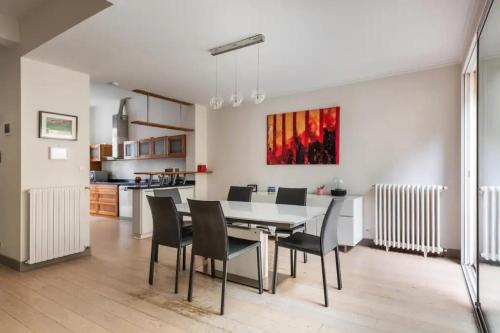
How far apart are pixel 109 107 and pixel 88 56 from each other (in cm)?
497

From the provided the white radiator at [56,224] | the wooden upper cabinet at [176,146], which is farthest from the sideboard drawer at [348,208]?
the white radiator at [56,224]

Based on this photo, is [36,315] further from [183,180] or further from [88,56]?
[183,180]

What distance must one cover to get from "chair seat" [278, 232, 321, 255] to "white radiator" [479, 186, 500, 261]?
1179 mm

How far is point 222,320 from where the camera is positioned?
7.09ft

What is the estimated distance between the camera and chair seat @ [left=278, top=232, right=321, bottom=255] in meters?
2.46

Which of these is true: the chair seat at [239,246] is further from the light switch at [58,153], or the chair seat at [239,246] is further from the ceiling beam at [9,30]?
the ceiling beam at [9,30]

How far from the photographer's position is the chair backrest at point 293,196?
350cm

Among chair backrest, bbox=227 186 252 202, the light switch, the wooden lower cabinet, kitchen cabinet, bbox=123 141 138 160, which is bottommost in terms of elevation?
the wooden lower cabinet

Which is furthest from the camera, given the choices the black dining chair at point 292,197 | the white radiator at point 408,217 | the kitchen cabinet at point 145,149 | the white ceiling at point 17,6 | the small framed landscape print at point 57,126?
the kitchen cabinet at point 145,149

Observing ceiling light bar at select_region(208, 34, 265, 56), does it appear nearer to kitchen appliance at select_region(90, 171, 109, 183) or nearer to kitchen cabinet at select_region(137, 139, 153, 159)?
kitchen cabinet at select_region(137, 139, 153, 159)

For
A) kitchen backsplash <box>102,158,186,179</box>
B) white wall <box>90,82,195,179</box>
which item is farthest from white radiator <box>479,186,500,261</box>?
kitchen backsplash <box>102,158,186,179</box>

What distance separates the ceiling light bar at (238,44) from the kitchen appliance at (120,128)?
187 inches

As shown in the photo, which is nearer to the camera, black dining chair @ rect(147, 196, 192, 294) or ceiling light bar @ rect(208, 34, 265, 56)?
black dining chair @ rect(147, 196, 192, 294)

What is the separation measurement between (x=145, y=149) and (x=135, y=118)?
35.5 inches
